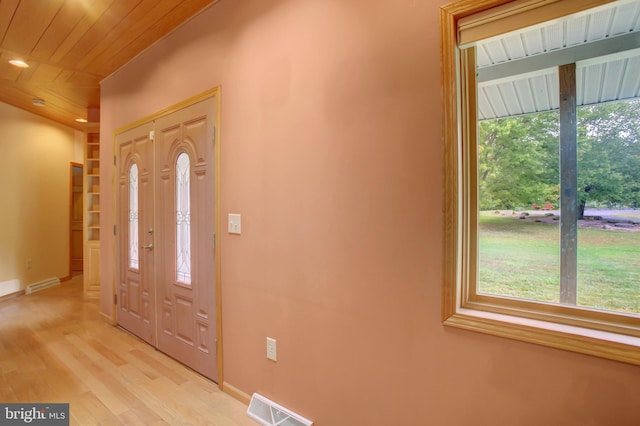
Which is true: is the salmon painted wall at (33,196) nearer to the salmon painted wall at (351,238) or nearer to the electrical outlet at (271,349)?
the salmon painted wall at (351,238)

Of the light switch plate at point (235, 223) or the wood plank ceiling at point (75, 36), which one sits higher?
the wood plank ceiling at point (75, 36)

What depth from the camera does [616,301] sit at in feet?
3.51

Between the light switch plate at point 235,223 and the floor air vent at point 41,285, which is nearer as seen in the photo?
the light switch plate at point 235,223

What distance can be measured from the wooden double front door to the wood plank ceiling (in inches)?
27.0

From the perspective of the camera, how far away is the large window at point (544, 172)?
1064 millimetres

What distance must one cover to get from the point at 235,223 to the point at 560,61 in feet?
6.12

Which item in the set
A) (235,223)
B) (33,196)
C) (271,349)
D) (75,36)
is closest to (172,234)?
(235,223)

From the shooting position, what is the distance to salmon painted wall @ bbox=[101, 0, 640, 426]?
114cm

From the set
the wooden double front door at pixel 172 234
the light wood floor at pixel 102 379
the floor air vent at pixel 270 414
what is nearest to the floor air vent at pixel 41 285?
the light wood floor at pixel 102 379

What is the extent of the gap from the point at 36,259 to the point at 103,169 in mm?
2645

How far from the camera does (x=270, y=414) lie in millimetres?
1806

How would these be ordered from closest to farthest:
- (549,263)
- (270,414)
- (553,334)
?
(553,334) → (549,263) → (270,414)

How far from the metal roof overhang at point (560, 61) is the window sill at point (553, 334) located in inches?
33.0

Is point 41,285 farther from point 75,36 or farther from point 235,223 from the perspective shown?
point 235,223
